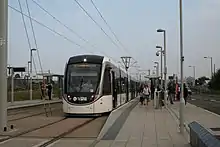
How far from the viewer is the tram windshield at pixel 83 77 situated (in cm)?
2538

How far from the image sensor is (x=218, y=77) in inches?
4166

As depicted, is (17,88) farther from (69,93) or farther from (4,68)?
(4,68)

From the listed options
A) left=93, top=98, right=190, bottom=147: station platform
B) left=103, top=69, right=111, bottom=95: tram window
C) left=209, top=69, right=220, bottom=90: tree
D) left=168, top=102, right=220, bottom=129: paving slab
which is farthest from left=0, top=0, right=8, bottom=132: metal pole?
left=209, top=69, right=220, bottom=90: tree

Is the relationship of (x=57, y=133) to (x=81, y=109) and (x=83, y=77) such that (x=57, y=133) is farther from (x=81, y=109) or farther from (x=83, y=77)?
(x=83, y=77)

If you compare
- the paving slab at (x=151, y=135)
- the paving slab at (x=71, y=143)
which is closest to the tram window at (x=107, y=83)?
the paving slab at (x=151, y=135)

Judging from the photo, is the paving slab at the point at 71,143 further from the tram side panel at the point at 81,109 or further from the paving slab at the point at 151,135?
the tram side panel at the point at 81,109

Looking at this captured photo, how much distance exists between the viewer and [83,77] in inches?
1009

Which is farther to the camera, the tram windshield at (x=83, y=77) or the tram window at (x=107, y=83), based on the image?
the tram window at (x=107, y=83)

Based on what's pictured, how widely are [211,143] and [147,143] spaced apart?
514 cm

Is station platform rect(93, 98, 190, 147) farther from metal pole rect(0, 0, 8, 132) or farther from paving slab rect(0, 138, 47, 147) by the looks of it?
metal pole rect(0, 0, 8, 132)

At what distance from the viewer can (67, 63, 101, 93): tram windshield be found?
25.4 metres

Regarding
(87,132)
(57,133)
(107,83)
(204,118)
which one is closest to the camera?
(57,133)

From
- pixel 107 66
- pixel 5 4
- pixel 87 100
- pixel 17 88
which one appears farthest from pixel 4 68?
pixel 17 88

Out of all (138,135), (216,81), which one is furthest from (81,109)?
(216,81)
